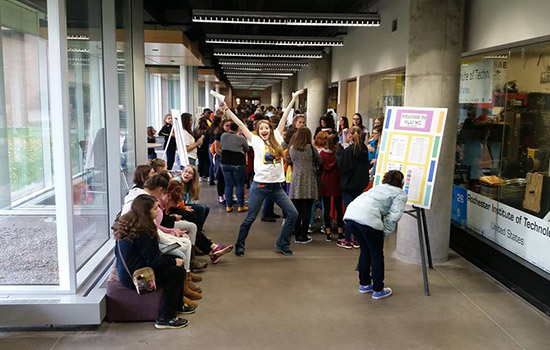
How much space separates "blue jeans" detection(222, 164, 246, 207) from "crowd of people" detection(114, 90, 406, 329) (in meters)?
0.02

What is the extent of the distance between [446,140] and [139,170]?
3227 millimetres

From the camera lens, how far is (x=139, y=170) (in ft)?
14.9

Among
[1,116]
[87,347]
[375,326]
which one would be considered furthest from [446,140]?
[1,116]

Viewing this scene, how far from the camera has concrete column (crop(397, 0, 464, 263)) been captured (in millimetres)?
5320

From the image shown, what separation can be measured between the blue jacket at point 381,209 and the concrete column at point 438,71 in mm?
1292

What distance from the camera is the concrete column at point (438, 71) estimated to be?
5.32 m

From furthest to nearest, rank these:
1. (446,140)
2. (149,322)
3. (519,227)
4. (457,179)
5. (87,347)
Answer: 1. (457,179)
2. (446,140)
3. (519,227)
4. (149,322)
5. (87,347)

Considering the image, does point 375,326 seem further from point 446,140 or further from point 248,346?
point 446,140

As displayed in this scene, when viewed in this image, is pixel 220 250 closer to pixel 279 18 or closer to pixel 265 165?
pixel 265 165

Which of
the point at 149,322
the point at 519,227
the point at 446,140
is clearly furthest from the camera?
the point at 446,140

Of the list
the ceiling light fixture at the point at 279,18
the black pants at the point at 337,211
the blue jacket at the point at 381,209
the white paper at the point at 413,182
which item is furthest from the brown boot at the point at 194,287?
the ceiling light fixture at the point at 279,18

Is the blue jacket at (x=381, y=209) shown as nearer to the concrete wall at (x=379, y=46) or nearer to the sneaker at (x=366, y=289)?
the sneaker at (x=366, y=289)

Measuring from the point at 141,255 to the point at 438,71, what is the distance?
3.60 m

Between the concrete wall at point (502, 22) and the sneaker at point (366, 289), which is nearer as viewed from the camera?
the concrete wall at point (502, 22)
